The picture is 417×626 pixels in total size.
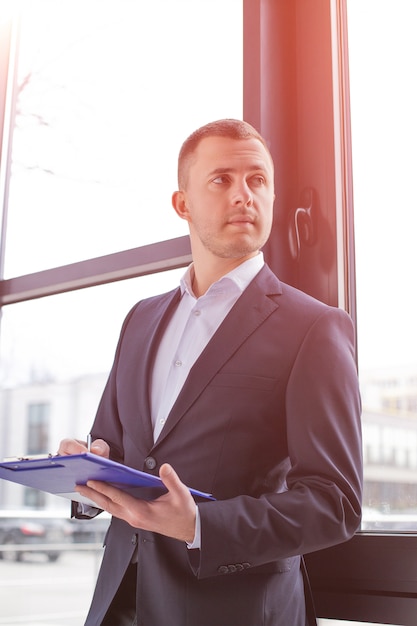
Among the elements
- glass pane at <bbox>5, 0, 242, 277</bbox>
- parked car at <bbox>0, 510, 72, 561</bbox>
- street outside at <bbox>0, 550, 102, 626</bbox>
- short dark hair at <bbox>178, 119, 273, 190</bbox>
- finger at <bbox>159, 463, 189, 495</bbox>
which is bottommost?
street outside at <bbox>0, 550, 102, 626</bbox>

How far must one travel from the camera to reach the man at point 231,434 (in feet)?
4.30

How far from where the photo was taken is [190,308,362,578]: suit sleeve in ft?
4.25

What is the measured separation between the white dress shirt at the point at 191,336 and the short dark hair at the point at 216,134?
0.89 ft

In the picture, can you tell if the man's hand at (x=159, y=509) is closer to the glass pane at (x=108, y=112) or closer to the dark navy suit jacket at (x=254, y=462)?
the dark navy suit jacket at (x=254, y=462)

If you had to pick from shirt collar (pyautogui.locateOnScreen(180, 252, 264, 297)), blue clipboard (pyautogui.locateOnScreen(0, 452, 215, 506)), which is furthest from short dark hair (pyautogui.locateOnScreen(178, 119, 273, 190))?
blue clipboard (pyautogui.locateOnScreen(0, 452, 215, 506))

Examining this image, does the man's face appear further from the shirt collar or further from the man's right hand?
the man's right hand

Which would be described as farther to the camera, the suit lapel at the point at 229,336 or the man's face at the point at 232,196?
the man's face at the point at 232,196

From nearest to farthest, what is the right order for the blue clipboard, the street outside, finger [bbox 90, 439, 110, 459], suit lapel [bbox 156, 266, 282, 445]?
the blue clipboard, suit lapel [bbox 156, 266, 282, 445], finger [bbox 90, 439, 110, 459], the street outside

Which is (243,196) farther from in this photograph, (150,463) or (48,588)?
(48,588)

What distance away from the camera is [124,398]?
1.69 meters

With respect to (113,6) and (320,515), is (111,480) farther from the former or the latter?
(113,6)

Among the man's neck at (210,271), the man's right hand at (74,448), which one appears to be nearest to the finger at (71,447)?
the man's right hand at (74,448)

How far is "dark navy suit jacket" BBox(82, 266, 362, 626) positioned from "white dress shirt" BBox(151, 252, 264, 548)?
0.04 m

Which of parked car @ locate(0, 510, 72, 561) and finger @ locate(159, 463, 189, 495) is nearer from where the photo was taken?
finger @ locate(159, 463, 189, 495)
